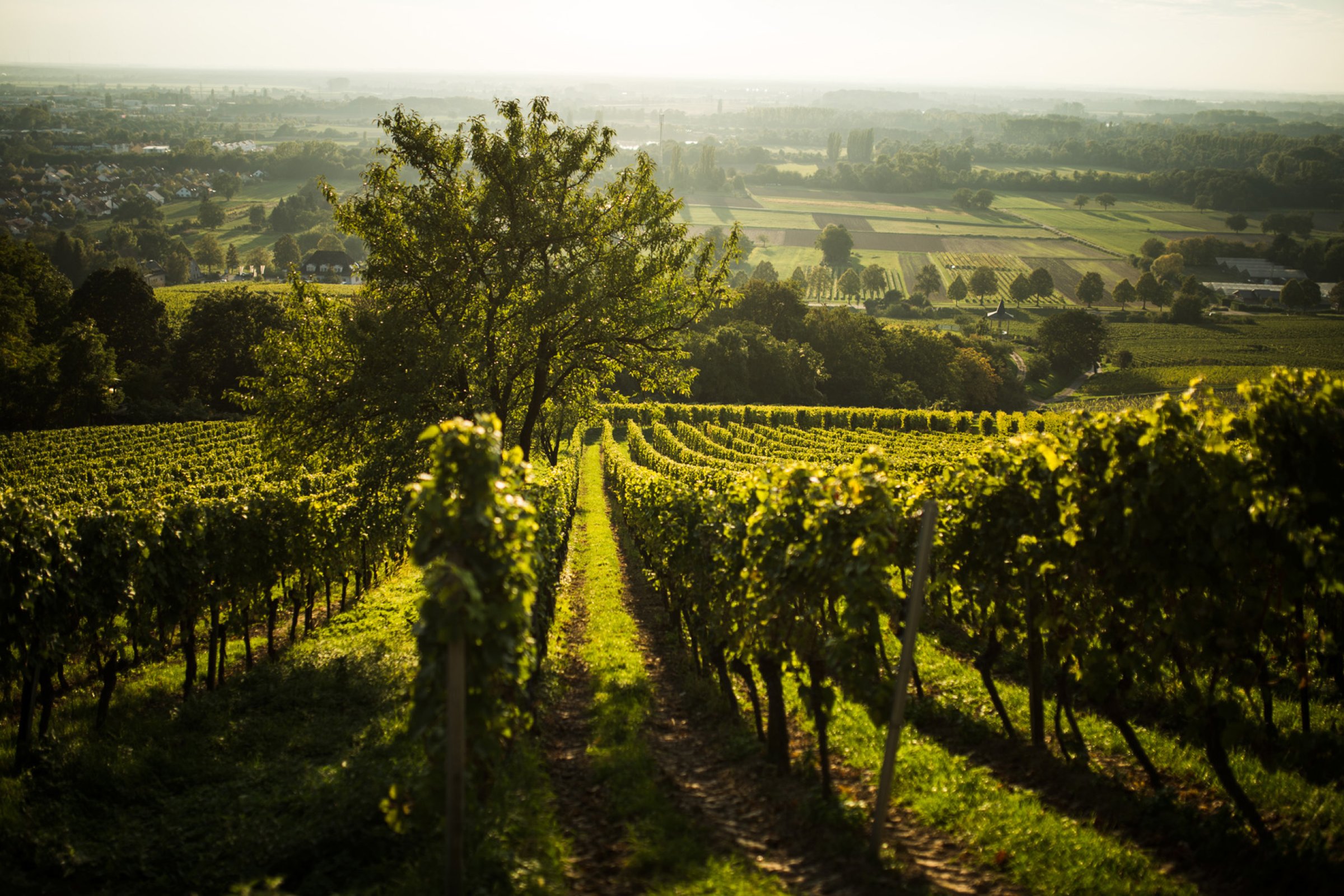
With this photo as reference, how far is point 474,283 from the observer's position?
19.1 metres

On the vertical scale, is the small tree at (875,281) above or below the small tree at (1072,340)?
above

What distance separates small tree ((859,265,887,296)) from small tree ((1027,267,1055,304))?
80.0ft

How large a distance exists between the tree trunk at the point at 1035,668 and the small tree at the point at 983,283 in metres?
137

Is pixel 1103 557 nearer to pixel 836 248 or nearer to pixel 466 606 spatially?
pixel 466 606

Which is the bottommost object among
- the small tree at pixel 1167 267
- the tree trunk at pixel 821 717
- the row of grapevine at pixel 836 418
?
the row of grapevine at pixel 836 418

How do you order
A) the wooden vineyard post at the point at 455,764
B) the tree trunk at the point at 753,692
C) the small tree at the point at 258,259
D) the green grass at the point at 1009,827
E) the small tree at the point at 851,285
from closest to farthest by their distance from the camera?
the wooden vineyard post at the point at 455,764 < the green grass at the point at 1009,827 < the tree trunk at the point at 753,692 < the small tree at the point at 851,285 < the small tree at the point at 258,259

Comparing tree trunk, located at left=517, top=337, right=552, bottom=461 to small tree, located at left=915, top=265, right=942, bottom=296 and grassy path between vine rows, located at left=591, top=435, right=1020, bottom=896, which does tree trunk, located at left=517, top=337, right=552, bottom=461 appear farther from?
small tree, located at left=915, top=265, right=942, bottom=296

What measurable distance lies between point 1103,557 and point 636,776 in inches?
218

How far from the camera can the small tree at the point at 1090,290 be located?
421 ft

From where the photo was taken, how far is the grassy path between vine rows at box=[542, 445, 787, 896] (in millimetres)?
6773

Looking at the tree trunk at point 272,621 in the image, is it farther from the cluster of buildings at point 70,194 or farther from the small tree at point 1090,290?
the cluster of buildings at point 70,194

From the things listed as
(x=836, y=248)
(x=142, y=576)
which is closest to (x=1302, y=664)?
(x=142, y=576)

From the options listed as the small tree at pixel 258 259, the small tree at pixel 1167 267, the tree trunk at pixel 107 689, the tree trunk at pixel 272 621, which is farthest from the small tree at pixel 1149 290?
the small tree at pixel 258 259

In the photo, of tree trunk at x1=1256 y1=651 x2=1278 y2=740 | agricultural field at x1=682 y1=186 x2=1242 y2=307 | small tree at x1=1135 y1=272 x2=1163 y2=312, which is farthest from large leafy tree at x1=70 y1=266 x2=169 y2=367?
small tree at x1=1135 y1=272 x2=1163 y2=312
